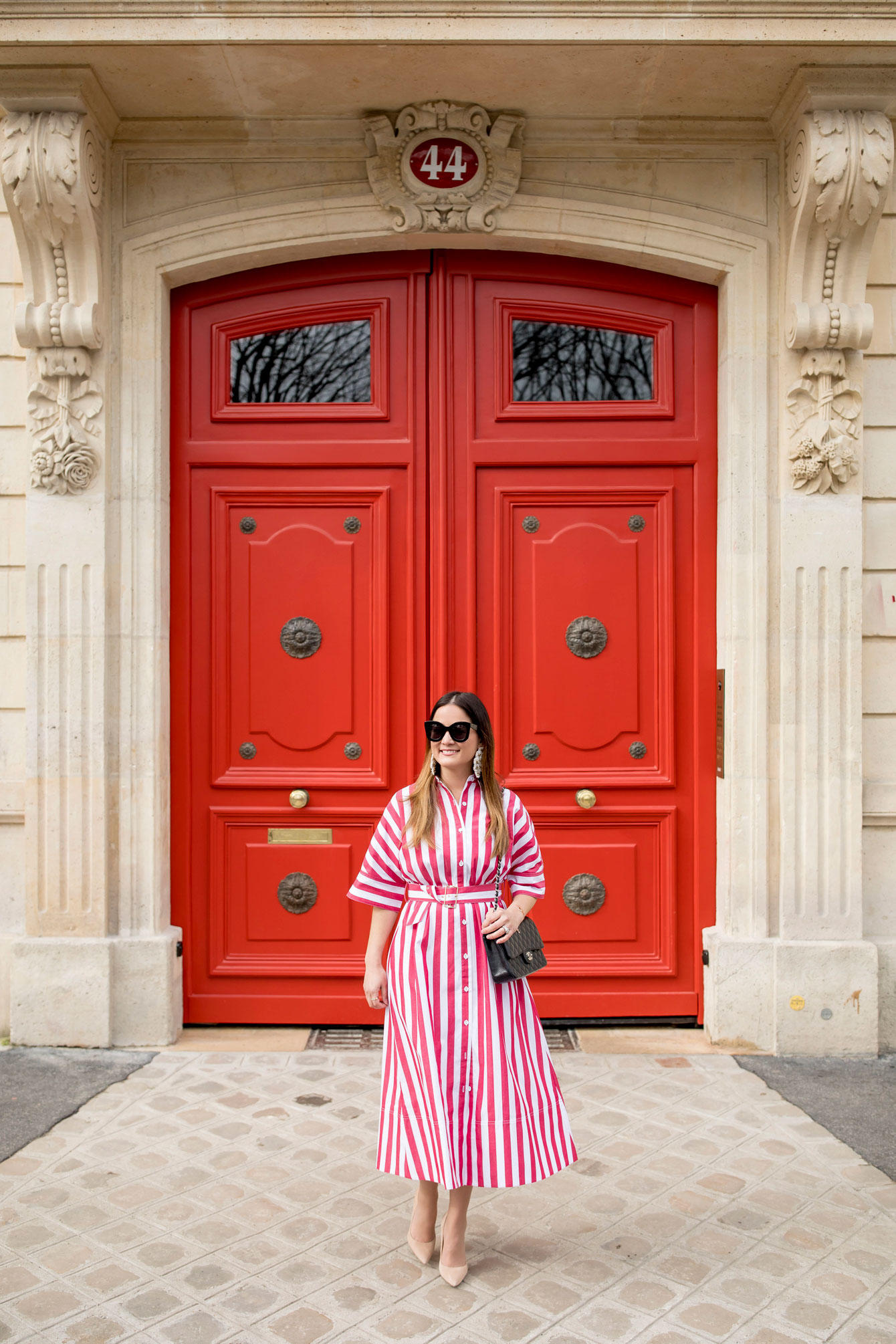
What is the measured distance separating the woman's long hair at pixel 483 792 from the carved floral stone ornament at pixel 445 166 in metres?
2.80

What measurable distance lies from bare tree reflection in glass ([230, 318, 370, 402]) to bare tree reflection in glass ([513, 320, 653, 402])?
0.75 m

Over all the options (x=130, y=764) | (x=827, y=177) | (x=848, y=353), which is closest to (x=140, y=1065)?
(x=130, y=764)

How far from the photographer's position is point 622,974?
5.10m

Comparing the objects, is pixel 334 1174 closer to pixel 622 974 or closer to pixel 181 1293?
pixel 181 1293

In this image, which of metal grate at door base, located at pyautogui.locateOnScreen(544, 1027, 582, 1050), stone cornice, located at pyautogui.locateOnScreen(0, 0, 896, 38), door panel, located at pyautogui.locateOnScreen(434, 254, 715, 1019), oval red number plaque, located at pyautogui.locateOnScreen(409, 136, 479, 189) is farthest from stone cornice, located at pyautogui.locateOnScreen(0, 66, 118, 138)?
metal grate at door base, located at pyautogui.locateOnScreen(544, 1027, 582, 1050)

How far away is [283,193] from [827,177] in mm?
2357

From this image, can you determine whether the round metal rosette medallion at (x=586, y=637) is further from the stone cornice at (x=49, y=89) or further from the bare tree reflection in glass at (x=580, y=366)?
the stone cornice at (x=49, y=89)

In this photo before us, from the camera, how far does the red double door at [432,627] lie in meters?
5.11

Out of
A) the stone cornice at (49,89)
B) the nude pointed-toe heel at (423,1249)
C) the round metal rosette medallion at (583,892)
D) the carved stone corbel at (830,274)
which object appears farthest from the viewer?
the round metal rosette medallion at (583,892)

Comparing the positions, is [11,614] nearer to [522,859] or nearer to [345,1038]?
[345,1038]

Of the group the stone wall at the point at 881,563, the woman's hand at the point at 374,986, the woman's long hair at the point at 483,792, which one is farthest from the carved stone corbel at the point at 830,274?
the woman's hand at the point at 374,986

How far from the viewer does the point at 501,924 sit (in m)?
2.93

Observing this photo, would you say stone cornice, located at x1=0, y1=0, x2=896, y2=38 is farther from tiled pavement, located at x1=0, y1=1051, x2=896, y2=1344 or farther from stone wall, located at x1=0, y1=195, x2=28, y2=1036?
tiled pavement, located at x1=0, y1=1051, x2=896, y2=1344

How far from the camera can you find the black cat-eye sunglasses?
2.96 metres
